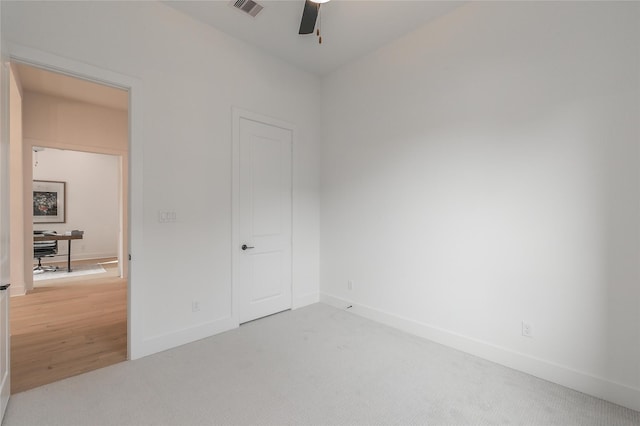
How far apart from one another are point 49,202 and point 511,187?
960cm

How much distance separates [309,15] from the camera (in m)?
2.35

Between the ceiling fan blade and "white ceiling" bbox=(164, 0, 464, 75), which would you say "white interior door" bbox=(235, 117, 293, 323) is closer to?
"white ceiling" bbox=(164, 0, 464, 75)

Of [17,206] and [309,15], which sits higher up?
[309,15]

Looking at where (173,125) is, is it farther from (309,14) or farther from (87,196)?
(87,196)

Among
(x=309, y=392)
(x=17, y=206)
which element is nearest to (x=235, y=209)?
(x=309, y=392)

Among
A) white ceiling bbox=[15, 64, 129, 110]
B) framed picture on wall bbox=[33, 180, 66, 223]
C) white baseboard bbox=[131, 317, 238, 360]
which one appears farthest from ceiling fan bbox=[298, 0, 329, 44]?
framed picture on wall bbox=[33, 180, 66, 223]

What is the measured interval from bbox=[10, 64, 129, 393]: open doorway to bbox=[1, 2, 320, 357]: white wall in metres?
0.46

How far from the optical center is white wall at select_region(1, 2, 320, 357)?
7.69 ft

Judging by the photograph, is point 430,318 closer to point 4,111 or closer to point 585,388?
point 585,388

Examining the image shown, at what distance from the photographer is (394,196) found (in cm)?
333

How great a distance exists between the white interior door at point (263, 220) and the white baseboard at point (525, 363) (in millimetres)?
1264

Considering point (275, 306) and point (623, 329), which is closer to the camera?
point (623, 329)

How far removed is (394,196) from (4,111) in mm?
3206

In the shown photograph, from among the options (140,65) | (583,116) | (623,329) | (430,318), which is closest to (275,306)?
(430,318)
